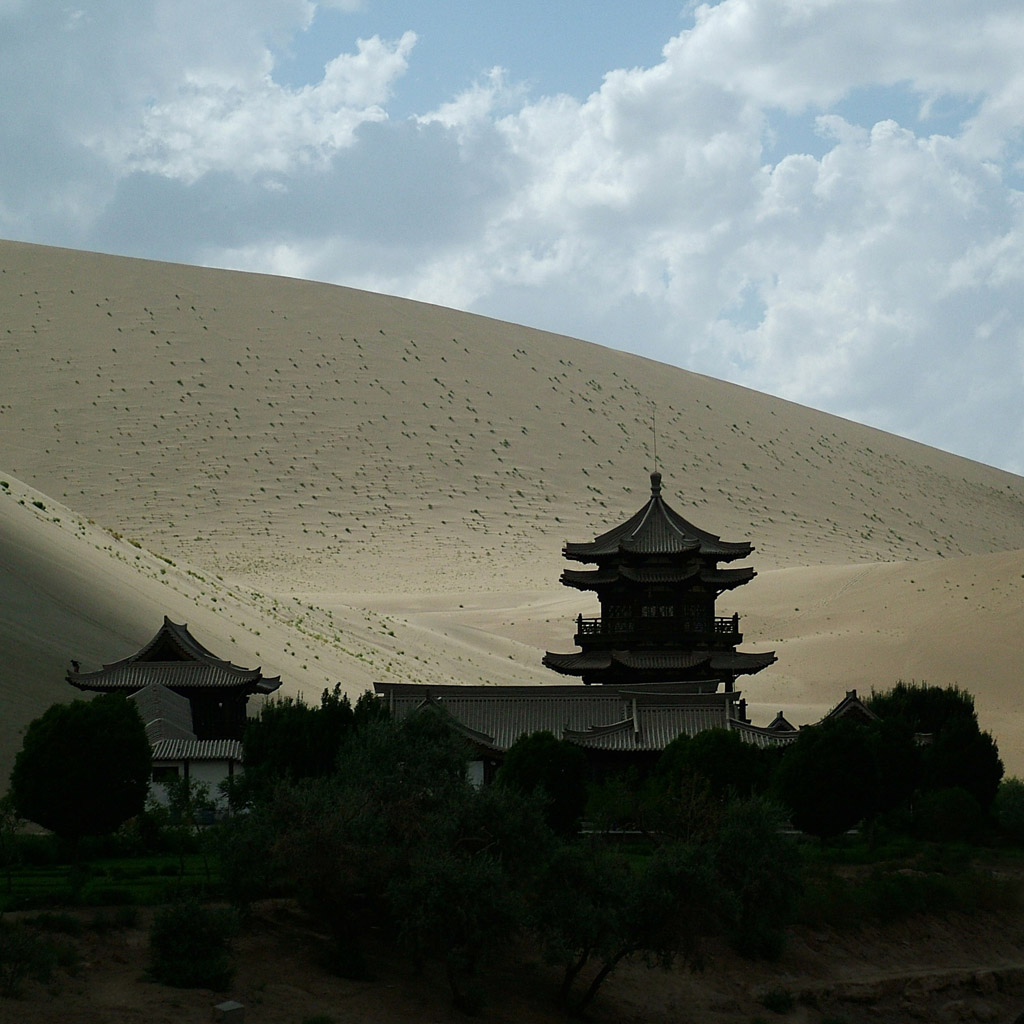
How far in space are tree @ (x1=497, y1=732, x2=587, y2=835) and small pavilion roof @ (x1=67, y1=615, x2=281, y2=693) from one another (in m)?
10.3

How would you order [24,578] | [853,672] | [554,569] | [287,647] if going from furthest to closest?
[554,569] → [853,672] → [287,647] → [24,578]

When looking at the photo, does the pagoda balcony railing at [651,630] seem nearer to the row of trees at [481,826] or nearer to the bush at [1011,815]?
the bush at [1011,815]

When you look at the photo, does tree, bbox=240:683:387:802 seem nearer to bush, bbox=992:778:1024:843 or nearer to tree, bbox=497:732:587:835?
tree, bbox=497:732:587:835

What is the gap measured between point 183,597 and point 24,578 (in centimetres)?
924

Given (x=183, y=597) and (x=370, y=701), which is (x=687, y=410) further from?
(x=370, y=701)

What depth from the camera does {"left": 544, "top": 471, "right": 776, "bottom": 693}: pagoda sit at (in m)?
40.4

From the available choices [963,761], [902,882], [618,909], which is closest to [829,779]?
[902,882]

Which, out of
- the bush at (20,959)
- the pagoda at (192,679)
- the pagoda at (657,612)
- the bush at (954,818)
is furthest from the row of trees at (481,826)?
the pagoda at (657,612)

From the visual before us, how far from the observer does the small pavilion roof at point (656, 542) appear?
42.4 metres

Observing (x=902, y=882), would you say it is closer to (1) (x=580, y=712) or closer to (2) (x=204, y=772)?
(1) (x=580, y=712)

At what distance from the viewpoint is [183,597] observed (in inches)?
2221

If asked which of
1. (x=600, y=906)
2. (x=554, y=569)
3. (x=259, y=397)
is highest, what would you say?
(x=259, y=397)

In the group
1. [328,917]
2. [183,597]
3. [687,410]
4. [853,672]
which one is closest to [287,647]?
[183,597]

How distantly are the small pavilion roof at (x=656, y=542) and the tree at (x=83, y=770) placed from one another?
1865 cm
